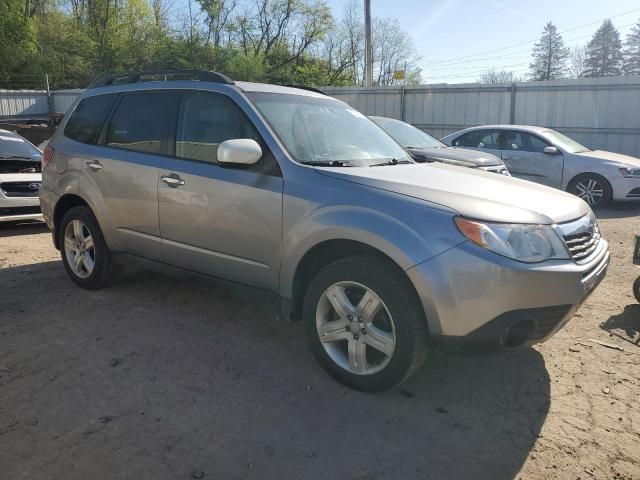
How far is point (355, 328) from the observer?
3.09 metres

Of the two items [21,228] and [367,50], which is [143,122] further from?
[367,50]

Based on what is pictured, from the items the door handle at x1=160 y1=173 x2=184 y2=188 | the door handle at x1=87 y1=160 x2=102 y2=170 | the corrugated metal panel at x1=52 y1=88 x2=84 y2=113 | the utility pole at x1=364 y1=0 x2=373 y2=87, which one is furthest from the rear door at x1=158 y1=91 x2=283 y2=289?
the corrugated metal panel at x1=52 y1=88 x2=84 y2=113

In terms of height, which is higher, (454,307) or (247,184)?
(247,184)

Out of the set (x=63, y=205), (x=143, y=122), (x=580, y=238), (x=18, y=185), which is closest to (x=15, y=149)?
Result: (x=18, y=185)

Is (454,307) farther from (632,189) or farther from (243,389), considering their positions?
(632,189)

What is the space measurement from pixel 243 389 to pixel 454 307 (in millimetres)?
1356

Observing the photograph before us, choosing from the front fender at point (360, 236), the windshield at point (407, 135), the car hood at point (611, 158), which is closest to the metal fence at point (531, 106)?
the car hood at point (611, 158)

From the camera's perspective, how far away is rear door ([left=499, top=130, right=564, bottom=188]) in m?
10.1

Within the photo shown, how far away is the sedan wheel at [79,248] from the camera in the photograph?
4820 mm

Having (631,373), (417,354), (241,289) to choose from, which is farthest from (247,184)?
(631,373)

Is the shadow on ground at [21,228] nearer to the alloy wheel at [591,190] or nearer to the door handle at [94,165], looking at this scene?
the door handle at [94,165]

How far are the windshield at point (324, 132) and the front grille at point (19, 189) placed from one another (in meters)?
5.22

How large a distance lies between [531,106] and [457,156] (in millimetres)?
8093

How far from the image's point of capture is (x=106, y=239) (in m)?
4.60
